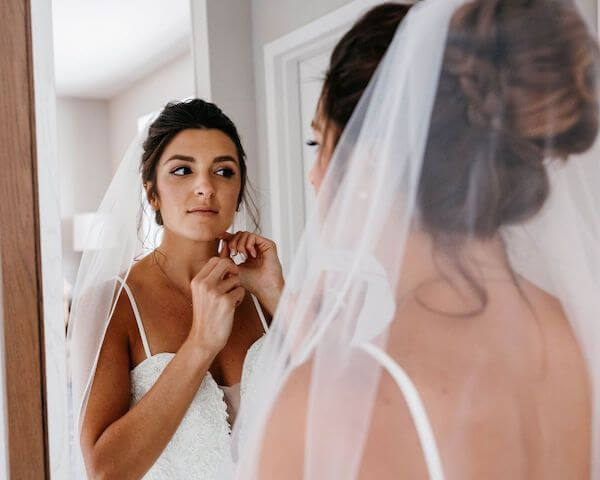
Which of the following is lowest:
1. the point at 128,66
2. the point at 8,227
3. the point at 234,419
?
the point at 234,419

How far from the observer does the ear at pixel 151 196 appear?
85 cm

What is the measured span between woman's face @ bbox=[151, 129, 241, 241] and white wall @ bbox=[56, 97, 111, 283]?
8 centimetres

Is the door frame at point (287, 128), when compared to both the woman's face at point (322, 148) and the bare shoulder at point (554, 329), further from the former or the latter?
the bare shoulder at point (554, 329)

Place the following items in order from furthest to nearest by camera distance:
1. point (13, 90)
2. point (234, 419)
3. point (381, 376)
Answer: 1. point (234, 419)
2. point (13, 90)
3. point (381, 376)

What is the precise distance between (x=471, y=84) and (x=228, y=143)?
43cm

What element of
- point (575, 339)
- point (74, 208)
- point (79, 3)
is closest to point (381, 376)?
point (575, 339)

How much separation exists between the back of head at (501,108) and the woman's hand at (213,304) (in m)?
0.41

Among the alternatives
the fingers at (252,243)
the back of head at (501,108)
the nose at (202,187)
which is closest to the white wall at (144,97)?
the nose at (202,187)

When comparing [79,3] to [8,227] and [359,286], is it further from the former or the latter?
[359,286]

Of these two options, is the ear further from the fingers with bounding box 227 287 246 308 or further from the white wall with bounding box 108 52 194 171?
the fingers with bounding box 227 287 246 308

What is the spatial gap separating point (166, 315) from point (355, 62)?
1.54 ft

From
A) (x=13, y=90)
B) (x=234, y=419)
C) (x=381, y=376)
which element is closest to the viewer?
(x=381, y=376)

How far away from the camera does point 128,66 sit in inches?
33.9

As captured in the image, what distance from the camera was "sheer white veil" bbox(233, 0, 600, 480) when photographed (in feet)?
1.59
